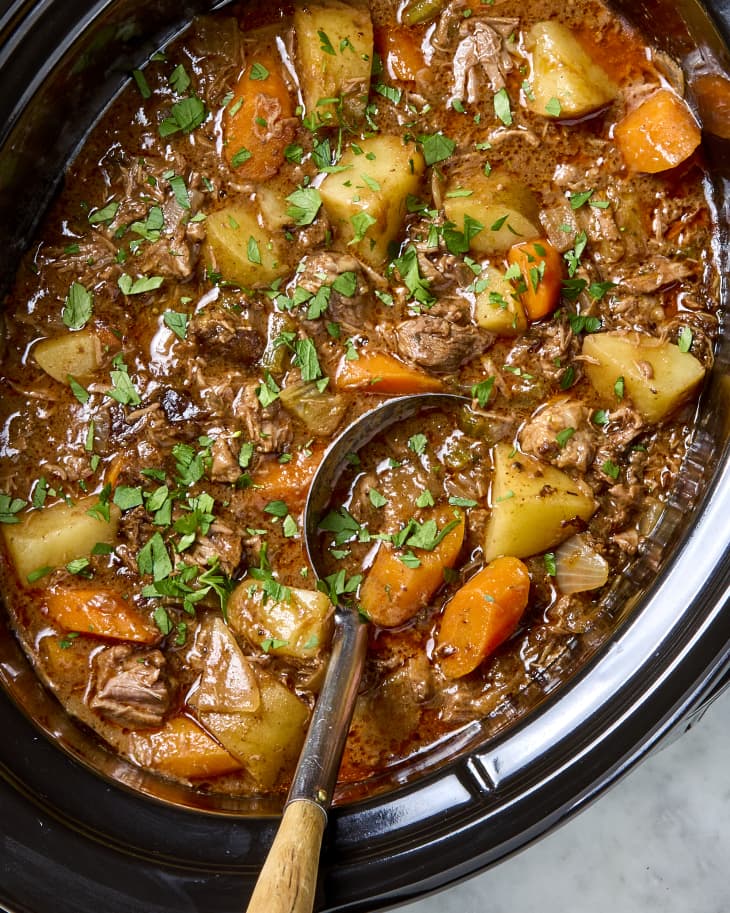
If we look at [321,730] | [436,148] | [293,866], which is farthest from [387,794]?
[436,148]

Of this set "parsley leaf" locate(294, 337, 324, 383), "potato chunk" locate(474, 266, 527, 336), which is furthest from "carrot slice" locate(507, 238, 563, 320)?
"parsley leaf" locate(294, 337, 324, 383)

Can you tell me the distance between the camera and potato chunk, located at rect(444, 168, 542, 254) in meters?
3.21

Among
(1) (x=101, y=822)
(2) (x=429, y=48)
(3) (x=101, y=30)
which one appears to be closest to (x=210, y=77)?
(3) (x=101, y=30)

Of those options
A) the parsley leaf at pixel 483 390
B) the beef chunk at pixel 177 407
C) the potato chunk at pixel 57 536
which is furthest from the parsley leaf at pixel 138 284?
the parsley leaf at pixel 483 390

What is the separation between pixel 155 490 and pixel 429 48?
184 cm

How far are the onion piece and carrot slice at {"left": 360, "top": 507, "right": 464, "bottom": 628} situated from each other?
0.37 m

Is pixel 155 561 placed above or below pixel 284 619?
above

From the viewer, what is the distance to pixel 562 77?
323cm

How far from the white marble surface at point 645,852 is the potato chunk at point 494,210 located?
1.85 metres

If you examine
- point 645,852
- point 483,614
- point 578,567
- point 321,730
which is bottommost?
point 645,852

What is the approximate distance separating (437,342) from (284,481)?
0.70m

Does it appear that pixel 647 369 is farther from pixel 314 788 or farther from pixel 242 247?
pixel 314 788

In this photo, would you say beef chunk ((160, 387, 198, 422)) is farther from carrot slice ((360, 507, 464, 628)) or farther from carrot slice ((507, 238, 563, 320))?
carrot slice ((507, 238, 563, 320))

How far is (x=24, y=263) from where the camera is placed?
333 cm
